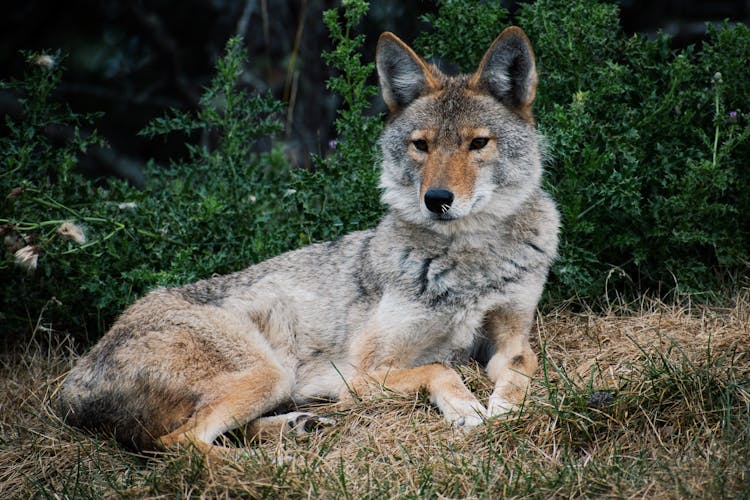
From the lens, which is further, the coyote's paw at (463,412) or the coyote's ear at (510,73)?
the coyote's ear at (510,73)

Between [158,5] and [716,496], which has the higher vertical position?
[158,5]

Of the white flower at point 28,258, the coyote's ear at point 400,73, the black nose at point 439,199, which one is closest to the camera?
the black nose at point 439,199

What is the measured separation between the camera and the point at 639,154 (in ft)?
20.5

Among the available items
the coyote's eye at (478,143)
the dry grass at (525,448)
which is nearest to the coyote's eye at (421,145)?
the coyote's eye at (478,143)

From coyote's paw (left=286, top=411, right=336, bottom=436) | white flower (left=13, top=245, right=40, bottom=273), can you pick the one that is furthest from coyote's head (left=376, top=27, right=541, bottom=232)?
white flower (left=13, top=245, right=40, bottom=273)

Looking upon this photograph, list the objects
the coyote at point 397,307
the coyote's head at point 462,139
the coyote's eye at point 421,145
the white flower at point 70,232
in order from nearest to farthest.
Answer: the coyote at point 397,307 < the coyote's head at point 462,139 < the coyote's eye at point 421,145 < the white flower at point 70,232

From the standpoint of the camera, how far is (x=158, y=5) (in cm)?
1269

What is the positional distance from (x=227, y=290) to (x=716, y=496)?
3579 millimetres

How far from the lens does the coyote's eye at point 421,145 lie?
5.54m

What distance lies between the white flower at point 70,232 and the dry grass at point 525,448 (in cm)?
137

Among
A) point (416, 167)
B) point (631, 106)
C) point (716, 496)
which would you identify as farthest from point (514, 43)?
point (716, 496)

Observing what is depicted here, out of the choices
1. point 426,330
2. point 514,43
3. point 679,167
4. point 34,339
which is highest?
point 514,43

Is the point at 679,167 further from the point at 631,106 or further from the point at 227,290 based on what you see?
the point at 227,290

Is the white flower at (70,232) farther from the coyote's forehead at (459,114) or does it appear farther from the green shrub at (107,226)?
the coyote's forehead at (459,114)
